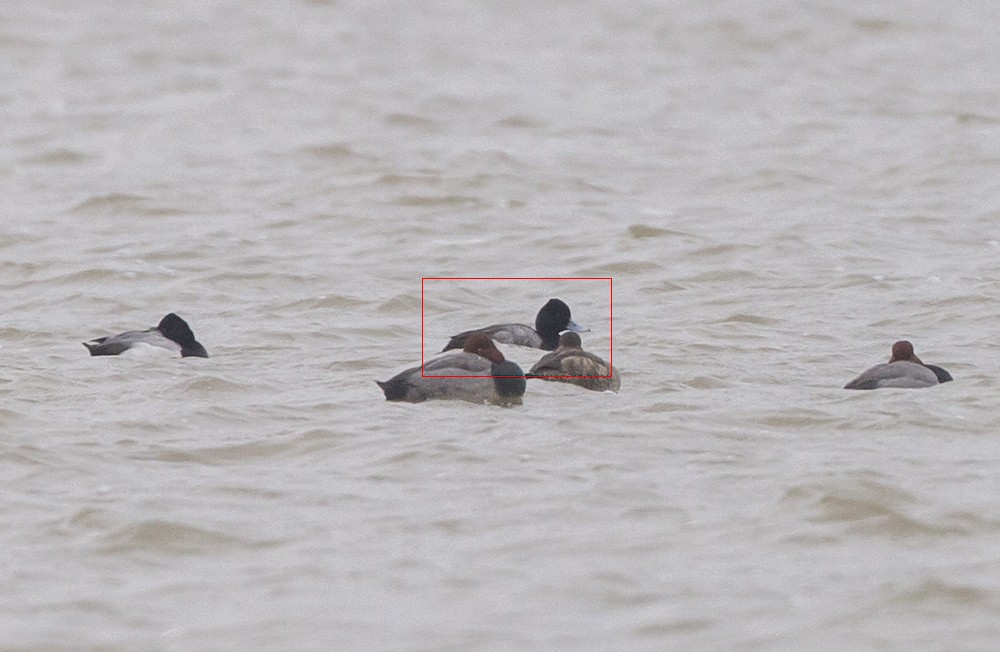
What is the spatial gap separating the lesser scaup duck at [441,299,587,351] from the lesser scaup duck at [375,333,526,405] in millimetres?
2485

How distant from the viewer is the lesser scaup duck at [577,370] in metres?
13.9

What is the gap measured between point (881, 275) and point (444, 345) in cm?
496

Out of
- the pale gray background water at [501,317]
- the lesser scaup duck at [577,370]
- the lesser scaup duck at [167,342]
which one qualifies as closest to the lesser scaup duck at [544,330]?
the pale gray background water at [501,317]

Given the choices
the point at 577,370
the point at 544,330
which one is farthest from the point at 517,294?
the point at 577,370

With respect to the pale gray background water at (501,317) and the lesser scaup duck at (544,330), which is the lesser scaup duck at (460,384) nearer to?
the pale gray background water at (501,317)

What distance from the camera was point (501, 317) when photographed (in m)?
17.8

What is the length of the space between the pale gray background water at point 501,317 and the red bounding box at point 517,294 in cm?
A: 10

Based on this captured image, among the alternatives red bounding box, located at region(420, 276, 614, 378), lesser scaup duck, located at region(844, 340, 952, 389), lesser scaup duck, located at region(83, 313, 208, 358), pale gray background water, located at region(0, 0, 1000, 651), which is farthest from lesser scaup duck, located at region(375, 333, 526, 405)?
red bounding box, located at region(420, 276, 614, 378)

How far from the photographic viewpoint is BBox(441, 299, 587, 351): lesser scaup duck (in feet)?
53.1

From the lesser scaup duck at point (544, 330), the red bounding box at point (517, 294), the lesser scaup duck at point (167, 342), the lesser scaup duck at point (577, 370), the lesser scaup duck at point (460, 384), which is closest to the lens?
the lesser scaup duck at point (460, 384)

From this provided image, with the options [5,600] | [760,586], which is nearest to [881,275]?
[760,586]

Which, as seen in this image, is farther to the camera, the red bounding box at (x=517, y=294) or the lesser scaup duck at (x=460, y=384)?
the red bounding box at (x=517, y=294)

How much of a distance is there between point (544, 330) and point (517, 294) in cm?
249

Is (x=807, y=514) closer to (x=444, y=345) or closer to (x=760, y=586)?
(x=760, y=586)
